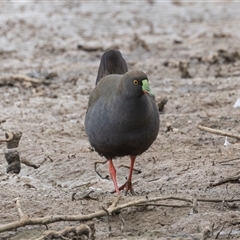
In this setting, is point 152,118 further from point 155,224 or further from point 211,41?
point 211,41

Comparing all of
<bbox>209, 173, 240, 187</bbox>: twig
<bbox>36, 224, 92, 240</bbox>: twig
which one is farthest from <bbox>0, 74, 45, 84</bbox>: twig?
<bbox>36, 224, 92, 240</bbox>: twig

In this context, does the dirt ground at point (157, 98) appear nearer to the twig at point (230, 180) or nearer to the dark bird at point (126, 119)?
the twig at point (230, 180)

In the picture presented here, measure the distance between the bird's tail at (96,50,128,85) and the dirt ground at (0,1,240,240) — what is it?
825 mm

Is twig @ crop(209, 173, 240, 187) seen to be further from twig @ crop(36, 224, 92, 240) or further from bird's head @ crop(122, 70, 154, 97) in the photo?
twig @ crop(36, 224, 92, 240)

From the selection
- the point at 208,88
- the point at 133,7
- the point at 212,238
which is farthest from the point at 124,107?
the point at 133,7

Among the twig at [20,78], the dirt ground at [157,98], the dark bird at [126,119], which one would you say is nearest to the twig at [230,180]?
the dirt ground at [157,98]

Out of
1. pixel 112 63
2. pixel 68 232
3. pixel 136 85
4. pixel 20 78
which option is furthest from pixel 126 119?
pixel 20 78

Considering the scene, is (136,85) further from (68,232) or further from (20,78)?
(20,78)

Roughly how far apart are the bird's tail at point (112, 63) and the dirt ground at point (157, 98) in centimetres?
83

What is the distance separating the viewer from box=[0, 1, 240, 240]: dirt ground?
5.66 m

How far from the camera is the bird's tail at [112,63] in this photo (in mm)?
7391

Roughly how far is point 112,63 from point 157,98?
86.3 inches

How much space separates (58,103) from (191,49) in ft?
15.5

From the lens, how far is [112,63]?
24.4 feet
